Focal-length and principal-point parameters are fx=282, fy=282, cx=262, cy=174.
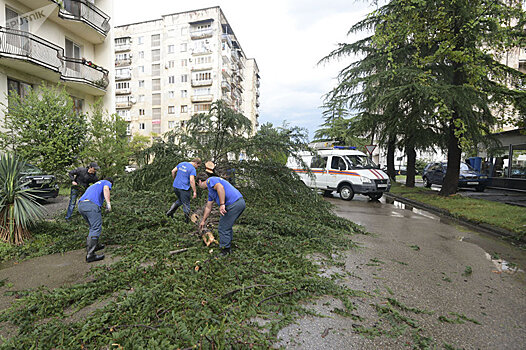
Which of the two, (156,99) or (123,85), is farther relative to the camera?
(123,85)

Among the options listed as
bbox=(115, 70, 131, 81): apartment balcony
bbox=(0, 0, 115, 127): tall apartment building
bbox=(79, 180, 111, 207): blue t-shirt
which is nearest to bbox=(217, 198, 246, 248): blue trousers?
bbox=(79, 180, 111, 207): blue t-shirt

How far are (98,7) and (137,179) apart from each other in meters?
16.3

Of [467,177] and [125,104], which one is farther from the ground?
[125,104]

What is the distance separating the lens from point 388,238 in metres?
6.64

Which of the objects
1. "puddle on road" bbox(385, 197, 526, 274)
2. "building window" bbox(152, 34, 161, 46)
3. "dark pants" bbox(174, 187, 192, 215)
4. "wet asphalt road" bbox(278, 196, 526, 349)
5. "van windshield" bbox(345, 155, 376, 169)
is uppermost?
"building window" bbox(152, 34, 161, 46)

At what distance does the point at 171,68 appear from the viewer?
48.8m

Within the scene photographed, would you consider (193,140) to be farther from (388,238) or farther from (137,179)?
(388,238)

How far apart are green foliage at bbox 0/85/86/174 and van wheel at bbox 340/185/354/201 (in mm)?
11882

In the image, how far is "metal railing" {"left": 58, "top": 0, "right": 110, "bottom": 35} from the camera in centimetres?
1546

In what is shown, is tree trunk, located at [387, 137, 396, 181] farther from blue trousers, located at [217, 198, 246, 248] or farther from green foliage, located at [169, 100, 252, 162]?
blue trousers, located at [217, 198, 246, 248]

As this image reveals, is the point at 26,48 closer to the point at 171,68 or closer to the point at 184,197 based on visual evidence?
the point at 184,197

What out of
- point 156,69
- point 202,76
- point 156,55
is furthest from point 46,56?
point 156,55

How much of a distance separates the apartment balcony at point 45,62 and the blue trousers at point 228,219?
544 inches

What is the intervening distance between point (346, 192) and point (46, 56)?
52.0 feet
